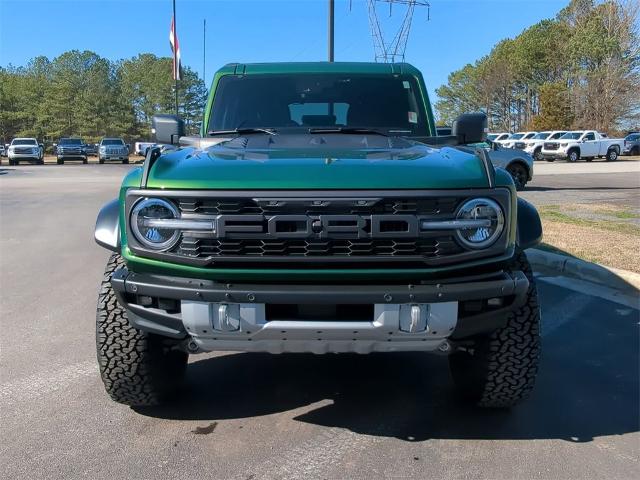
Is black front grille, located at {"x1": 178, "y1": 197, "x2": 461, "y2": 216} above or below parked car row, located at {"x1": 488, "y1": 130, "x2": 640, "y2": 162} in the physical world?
below

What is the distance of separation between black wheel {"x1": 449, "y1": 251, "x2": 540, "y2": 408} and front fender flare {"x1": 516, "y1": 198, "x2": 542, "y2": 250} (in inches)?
2.7

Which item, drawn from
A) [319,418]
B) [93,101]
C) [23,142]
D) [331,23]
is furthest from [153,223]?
[93,101]

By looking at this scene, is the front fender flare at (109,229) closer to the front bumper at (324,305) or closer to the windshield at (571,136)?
the front bumper at (324,305)

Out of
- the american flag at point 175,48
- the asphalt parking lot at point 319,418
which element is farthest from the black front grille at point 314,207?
the american flag at point 175,48

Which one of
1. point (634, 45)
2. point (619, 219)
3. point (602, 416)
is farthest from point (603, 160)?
point (602, 416)

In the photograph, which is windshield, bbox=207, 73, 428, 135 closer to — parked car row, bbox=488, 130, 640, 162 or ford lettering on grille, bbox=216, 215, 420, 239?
ford lettering on grille, bbox=216, 215, 420, 239

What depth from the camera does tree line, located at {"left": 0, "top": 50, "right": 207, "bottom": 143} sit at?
67.1 m

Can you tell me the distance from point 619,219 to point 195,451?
928 cm

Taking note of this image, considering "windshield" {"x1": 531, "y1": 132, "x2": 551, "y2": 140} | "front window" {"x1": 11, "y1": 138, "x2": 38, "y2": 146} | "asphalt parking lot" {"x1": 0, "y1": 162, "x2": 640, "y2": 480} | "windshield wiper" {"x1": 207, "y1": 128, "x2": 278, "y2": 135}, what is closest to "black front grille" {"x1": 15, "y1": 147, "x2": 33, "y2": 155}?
"front window" {"x1": 11, "y1": 138, "x2": 38, "y2": 146}

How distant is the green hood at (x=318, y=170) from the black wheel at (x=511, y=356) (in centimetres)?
58

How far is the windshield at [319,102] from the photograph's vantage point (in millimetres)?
4363

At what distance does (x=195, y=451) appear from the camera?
294cm

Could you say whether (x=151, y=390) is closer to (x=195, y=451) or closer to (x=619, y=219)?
(x=195, y=451)

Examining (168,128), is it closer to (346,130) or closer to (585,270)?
(346,130)
